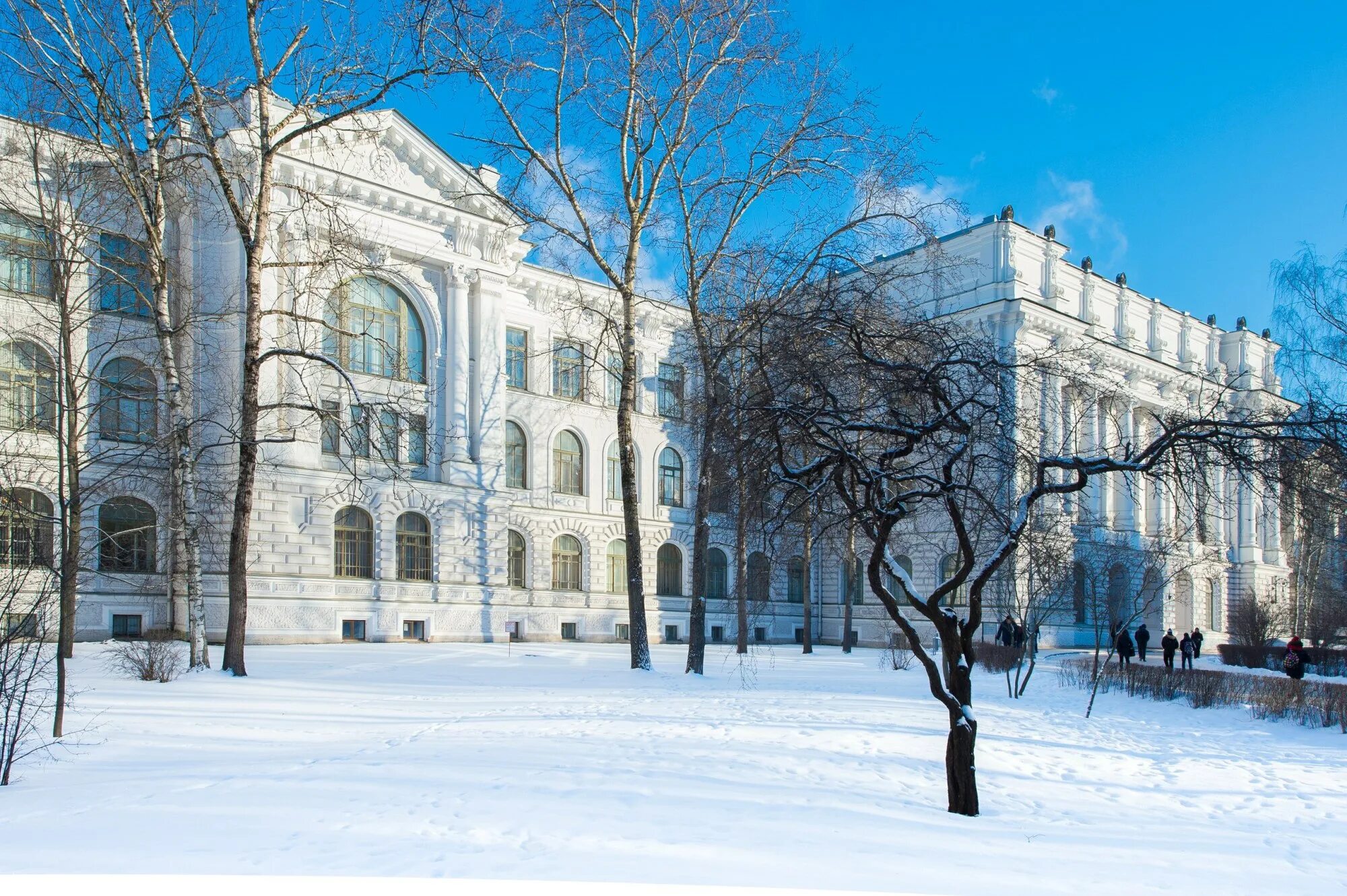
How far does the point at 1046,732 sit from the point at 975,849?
8.41 m

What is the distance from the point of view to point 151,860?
21.2ft

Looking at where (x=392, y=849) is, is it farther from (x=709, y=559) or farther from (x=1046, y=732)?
(x=709, y=559)

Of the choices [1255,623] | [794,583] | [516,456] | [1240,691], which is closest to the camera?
[1240,691]

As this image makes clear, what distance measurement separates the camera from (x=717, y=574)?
154ft

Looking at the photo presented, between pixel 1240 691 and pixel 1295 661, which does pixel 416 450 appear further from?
pixel 1295 661

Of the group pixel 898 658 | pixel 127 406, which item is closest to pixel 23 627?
pixel 898 658

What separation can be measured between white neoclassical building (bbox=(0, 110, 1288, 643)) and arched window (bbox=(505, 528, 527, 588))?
9 cm

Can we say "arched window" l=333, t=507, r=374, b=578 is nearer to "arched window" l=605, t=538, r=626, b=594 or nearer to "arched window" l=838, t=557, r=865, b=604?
"arched window" l=605, t=538, r=626, b=594

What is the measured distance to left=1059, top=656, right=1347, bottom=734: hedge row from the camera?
18516 millimetres

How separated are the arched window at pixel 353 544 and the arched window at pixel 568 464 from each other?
986cm

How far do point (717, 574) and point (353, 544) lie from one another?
59.7 ft

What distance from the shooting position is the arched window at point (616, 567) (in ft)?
141

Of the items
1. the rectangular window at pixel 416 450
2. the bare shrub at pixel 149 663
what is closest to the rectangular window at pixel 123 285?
the rectangular window at pixel 416 450

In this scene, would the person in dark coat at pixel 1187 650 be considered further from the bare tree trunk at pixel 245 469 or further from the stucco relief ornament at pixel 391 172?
the stucco relief ornament at pixel 391 172
